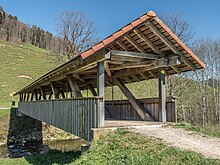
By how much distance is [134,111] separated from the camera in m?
10.2

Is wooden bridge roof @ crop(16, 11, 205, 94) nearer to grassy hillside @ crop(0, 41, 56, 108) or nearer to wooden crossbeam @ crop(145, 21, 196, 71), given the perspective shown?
wooden crossbeam @ crop(145, 21, 196, 71)

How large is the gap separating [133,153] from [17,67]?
128 ft

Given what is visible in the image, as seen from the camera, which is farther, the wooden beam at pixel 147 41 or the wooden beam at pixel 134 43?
→ the wooden beam at pixel 134 43

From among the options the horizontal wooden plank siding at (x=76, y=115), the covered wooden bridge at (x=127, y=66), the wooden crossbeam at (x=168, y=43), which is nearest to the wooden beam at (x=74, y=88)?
the covered wooden bridge at (x=127, y=66)

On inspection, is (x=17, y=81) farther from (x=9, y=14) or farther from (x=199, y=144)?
(x=9, y=14)

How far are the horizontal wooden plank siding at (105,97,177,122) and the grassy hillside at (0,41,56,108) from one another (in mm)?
17021

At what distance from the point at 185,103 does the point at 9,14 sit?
8011 cm

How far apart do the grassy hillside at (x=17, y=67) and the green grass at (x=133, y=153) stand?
22.7 meters

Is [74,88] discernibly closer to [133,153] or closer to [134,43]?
[134,43]

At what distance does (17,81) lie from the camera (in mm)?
34438

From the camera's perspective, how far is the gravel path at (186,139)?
17.2 feet

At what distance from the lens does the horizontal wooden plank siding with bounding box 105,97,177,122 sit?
834 cm

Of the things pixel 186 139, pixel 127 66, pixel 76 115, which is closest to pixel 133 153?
pixel 186 139

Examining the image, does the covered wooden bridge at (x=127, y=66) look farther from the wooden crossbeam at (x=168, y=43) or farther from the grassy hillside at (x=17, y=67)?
the grassy hillside at (x=17, y=67)
